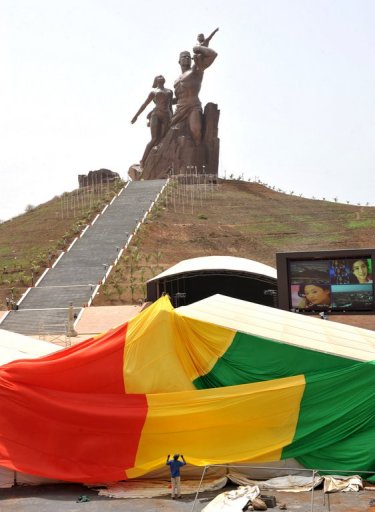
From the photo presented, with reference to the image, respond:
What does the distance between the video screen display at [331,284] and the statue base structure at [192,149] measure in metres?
35.4

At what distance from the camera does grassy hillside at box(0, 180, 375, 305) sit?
45.6 m

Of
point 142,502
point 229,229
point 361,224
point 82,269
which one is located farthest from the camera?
point 361,224

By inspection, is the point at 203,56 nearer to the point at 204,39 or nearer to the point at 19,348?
the point at 204,39

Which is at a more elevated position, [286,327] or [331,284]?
[331,284]

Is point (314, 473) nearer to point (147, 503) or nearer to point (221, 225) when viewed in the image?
point (147, 503)

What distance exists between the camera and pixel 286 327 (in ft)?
53.0

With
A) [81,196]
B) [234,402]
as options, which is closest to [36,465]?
[234,402]

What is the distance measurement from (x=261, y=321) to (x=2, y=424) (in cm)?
544

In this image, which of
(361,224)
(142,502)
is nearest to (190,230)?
(361,224)

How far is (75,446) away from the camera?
14.5m

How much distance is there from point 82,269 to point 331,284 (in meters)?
18.8

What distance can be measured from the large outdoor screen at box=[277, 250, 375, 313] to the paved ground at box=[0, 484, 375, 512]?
17685mm

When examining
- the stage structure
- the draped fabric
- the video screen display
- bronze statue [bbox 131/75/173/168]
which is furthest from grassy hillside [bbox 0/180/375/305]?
the draped fabric

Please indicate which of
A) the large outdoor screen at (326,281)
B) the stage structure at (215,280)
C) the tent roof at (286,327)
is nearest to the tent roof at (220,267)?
the stage structure at (215,280)
